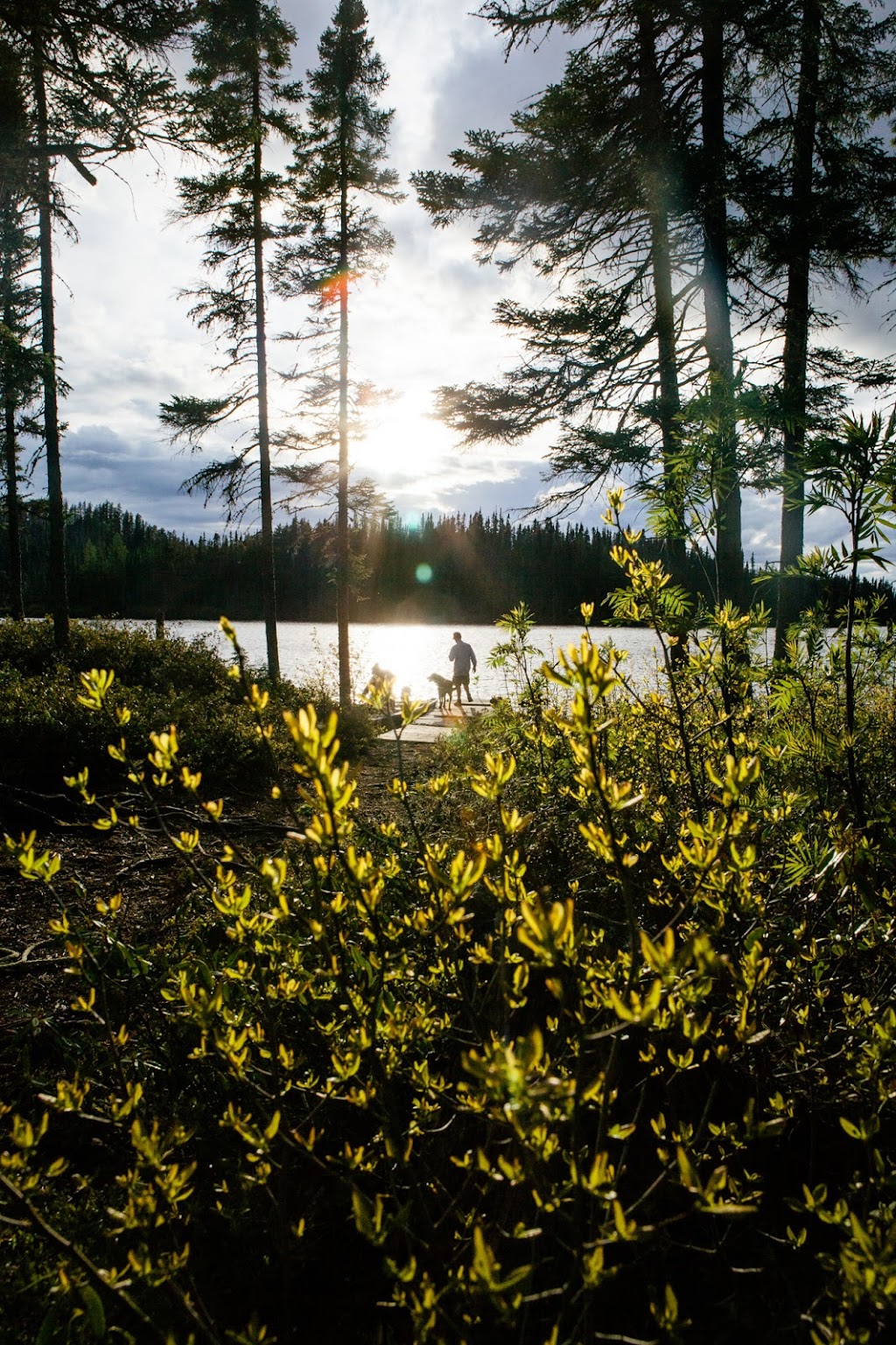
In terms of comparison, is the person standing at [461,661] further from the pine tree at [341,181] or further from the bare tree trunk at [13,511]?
the bare tree trunk at [13,511]

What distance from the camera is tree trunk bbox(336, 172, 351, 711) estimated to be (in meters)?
14.0

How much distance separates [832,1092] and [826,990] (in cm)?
54

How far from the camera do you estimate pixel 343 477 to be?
14.5m

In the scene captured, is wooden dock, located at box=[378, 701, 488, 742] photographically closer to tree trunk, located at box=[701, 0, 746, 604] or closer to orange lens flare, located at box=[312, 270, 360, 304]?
tree trunk, located at box=[701, 0, 746, 604]

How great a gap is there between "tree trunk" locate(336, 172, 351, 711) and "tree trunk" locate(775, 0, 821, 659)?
870 centimetres

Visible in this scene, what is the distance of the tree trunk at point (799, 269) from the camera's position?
730cm

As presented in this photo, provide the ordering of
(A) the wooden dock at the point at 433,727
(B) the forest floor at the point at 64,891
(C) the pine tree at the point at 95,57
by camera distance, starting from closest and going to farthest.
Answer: (B) the forest floor at the point at 64,891, (C) the pine tree at the point at 95,57, (A) the wooden dock at the point at 433,727

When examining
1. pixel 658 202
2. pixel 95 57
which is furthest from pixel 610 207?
pixel 95 57

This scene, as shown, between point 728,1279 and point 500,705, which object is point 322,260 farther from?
point 728,1279

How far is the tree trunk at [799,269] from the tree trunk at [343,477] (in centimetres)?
870

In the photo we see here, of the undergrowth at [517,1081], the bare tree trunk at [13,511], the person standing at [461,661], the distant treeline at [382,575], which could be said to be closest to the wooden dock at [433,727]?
the person standing at [461,661]

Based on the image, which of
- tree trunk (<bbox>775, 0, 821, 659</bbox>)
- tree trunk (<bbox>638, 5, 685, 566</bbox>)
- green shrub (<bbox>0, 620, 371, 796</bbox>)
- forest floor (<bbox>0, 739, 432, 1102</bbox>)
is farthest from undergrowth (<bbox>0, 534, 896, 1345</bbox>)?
tree trunk (<bbox>638, 5, 685, 566</bbox>)

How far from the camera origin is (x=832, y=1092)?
1725 millimetres

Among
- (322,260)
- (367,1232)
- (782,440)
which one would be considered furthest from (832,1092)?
(322,260)
